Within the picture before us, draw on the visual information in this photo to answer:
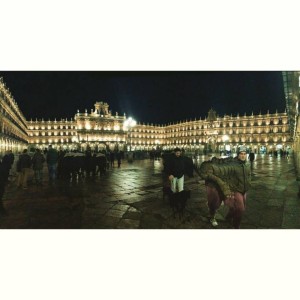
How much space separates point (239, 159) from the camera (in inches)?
184

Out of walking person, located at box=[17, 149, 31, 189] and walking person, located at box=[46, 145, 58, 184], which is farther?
walking person, located at box=[46, 145, 58, 184]

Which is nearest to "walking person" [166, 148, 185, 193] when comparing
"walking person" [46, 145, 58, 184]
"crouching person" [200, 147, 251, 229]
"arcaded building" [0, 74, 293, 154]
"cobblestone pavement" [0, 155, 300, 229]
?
"cobblestone pavement" [0, 155, 300, 229]

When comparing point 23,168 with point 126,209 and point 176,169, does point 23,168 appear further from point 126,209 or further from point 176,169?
point 176,169

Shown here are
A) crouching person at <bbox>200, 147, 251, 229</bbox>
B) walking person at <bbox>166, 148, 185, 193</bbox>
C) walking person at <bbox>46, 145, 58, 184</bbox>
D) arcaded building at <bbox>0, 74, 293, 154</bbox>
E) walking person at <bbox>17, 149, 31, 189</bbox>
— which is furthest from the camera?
arcaded building at <bbox>0, 74, 293, 154</bbox>

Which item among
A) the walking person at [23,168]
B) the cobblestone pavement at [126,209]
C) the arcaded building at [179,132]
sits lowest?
the cobblestone pavement at [126,209]

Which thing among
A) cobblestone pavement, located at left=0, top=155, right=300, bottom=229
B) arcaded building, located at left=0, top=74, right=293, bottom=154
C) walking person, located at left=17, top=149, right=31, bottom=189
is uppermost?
arcaded building, located at left=0, top=74, right=293, bottom=154

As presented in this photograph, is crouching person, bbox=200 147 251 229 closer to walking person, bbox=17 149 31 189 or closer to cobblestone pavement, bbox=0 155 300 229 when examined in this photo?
cobblestone pavement, bbox=0 155 300 229

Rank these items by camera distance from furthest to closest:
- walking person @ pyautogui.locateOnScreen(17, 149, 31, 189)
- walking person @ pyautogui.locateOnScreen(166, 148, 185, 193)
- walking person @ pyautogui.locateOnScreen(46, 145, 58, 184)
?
walking person @ pyautogui.locateOnScreen(46, 145, 58, 184) < walking person @ pyautogui.locateOnScreen(17, 149, 31, 189) < walking person @ pyautogui.locateOnScreen(166, 148, 185, 193)

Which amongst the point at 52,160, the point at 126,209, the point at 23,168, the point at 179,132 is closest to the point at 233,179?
the point at 126,209

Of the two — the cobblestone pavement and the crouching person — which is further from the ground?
the crouching person

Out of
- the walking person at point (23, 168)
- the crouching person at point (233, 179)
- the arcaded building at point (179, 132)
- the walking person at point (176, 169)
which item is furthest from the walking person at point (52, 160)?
the arcaded building at point (179, 132)

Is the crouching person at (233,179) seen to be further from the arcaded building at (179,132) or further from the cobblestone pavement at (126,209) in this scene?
the arcaded building at (179,132)

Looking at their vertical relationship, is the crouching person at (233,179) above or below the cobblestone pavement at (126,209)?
above
